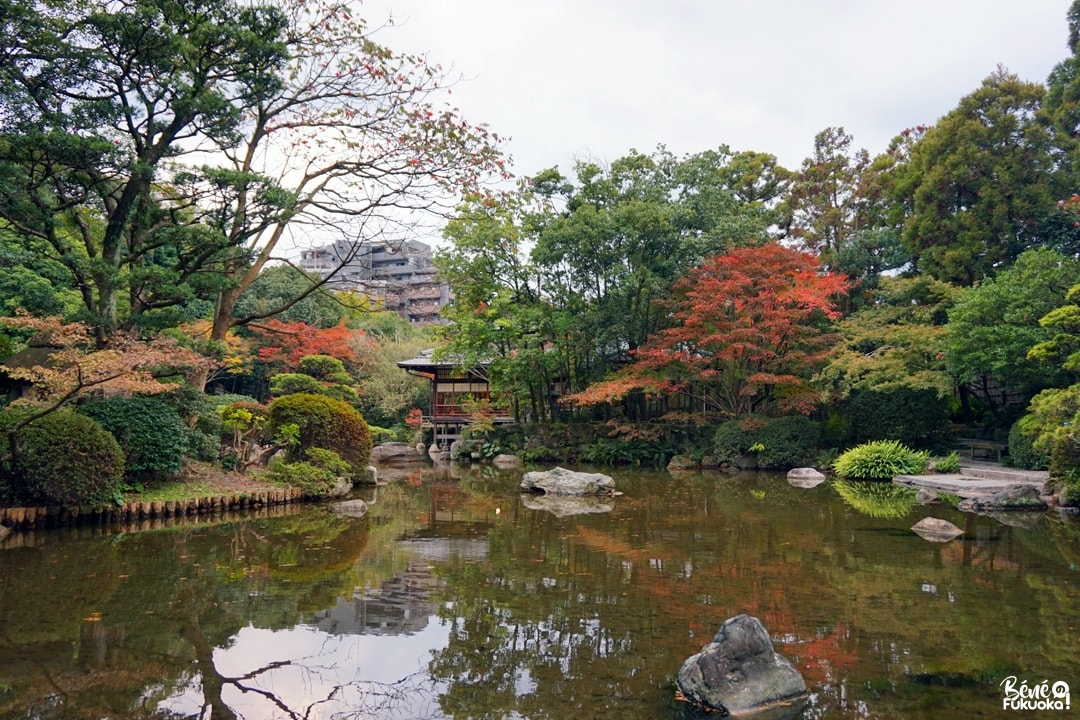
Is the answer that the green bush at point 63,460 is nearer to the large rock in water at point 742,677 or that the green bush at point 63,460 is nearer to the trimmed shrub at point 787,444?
the large rock in water at point 742,677

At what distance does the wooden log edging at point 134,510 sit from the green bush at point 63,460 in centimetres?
20

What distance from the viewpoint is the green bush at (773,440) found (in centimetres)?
1661

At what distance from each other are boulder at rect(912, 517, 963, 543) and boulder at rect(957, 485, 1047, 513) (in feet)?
7.04

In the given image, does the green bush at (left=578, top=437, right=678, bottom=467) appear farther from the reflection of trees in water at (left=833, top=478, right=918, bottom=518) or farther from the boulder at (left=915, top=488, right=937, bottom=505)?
the boulder at (left=915, top=488, right=937, bottom=505)

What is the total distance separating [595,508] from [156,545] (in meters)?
6.07

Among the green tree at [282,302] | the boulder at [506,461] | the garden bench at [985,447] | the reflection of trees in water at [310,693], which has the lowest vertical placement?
the boulder at [506,461]

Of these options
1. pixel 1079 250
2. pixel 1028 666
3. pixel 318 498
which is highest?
pixel 1079 250

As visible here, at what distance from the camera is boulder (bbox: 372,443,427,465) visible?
2248 centimetres

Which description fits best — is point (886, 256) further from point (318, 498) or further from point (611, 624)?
point (611, 624)

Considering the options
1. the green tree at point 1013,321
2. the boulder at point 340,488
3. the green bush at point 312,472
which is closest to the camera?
the green bush at point 312,472

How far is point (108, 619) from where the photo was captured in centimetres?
481

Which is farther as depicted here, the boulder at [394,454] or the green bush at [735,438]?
the boulder at [394,454]

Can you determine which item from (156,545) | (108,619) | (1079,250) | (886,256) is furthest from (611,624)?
(886,256)

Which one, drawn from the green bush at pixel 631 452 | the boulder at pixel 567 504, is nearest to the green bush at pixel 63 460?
the boulder at pixel 567 504
